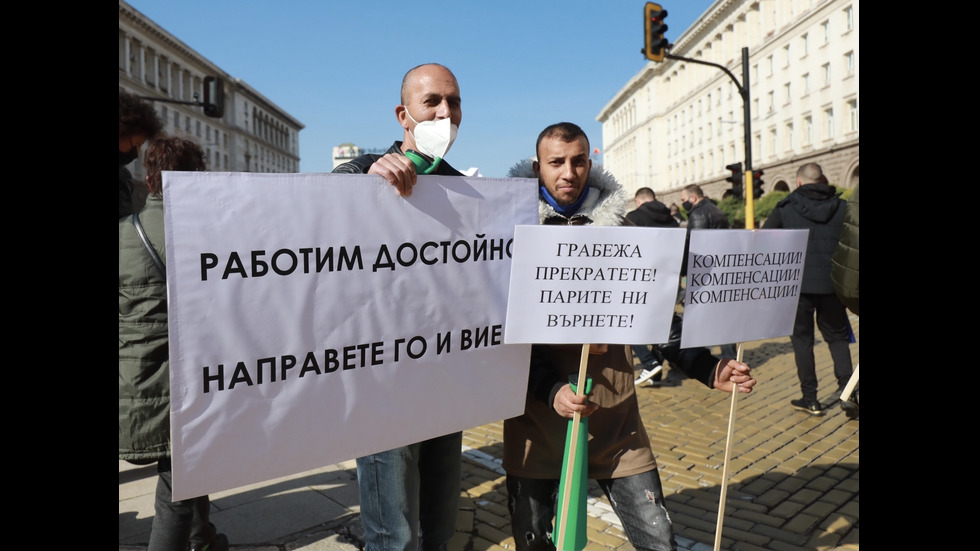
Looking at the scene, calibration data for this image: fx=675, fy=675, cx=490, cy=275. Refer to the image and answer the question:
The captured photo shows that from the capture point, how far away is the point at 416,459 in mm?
2150

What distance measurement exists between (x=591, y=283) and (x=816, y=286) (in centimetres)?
443

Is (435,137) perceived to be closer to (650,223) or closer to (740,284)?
(740,284)

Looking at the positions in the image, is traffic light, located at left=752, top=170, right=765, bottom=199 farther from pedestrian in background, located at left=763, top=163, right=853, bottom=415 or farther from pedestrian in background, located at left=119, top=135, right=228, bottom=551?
pedestrian in background, located at left=119, top=135, right=228, bottom=551

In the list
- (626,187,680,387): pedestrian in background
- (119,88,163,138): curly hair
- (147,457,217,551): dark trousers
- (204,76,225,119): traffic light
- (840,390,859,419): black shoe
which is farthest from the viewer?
(204,76,225,119): traffic light

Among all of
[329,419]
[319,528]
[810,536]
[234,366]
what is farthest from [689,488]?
[234,366]

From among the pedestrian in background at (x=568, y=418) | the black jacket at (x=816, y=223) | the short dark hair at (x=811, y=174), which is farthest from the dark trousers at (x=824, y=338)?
the pedestrian in background at (x=568, y=418)

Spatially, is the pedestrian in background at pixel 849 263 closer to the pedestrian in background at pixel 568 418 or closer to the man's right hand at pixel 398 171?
the pedestrian in background at pixel 568 418

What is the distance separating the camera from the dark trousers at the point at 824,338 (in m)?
5.71

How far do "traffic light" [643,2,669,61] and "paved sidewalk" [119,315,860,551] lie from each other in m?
8.59

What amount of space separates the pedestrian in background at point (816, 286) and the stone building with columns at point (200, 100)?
46.1 metres

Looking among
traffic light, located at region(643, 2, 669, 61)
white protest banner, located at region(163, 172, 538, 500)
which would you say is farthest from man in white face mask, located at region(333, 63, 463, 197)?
traffic light, located at region(643, 2, 669, 61)

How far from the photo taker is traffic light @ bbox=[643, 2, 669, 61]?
487 inches

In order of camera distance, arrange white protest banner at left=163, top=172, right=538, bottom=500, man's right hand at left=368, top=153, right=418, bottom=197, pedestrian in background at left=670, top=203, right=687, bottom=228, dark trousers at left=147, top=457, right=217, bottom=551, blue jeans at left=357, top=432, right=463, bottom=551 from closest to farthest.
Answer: white protest banner at left=163, top=172, right=538, bottom=500 < man's right hand at left=368, top=153, right=418, bottom=197 < blue jeans at left=357, top=432, right=463, bottom=551 < dark trousers at left=147, top=457, right=217, bottom=551 < pedestrian in background at left=670, top=203, right=687, bottom=228

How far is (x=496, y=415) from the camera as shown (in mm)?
2240
